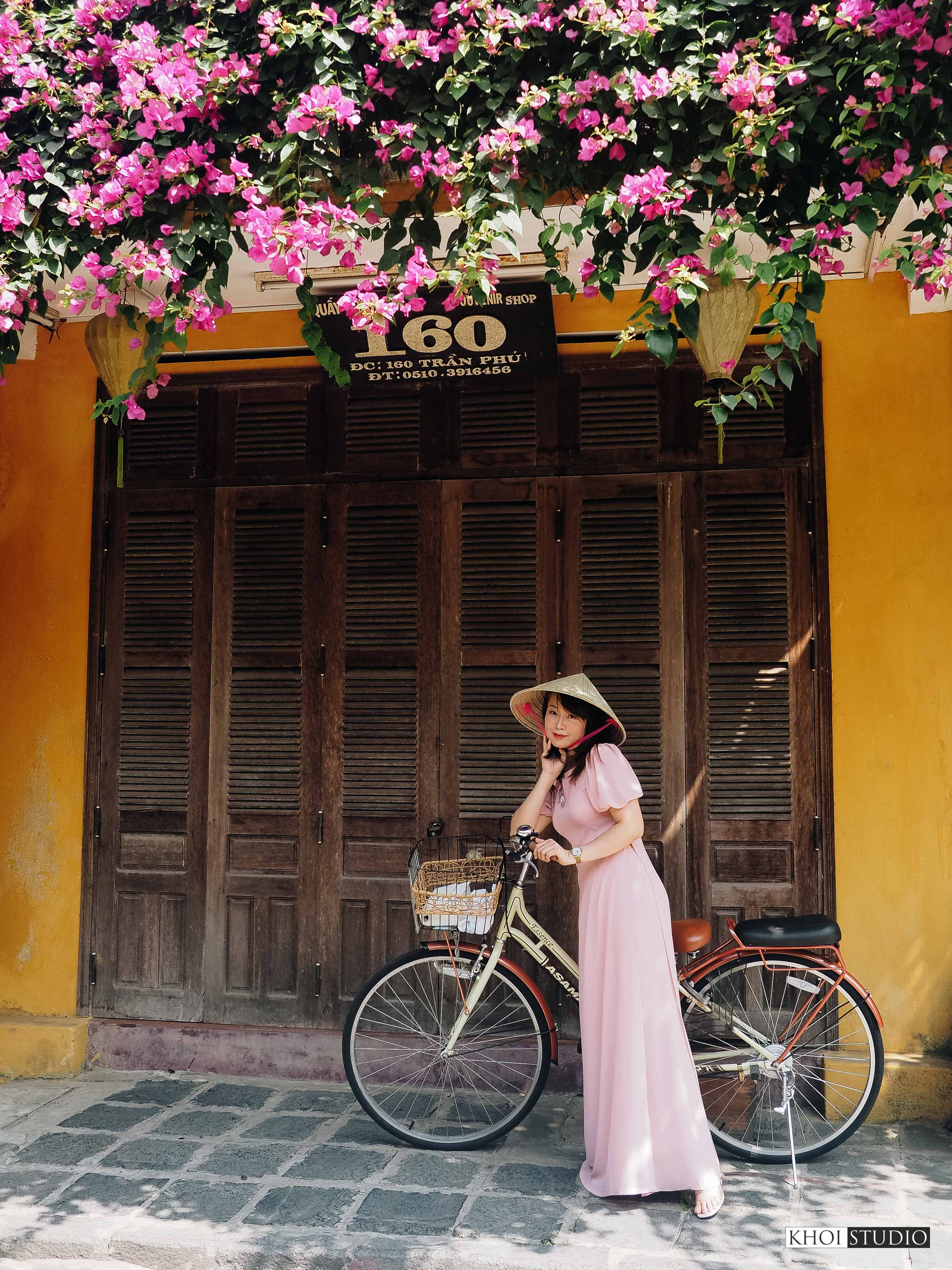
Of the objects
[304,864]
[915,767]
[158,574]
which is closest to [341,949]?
[304,864]

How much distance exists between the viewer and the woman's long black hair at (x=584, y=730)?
4.54 meters

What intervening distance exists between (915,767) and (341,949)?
3124mm

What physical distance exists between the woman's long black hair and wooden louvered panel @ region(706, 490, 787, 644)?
1.19 metres

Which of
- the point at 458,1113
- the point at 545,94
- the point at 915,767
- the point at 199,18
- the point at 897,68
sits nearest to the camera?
the point at 897,68

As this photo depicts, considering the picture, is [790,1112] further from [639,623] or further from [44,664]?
[44,664]

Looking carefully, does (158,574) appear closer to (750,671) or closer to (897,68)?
(750,671)

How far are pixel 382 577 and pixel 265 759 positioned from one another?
1203 mm

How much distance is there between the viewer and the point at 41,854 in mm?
5988

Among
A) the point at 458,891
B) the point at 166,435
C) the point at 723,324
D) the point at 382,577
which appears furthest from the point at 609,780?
the point at 166,435

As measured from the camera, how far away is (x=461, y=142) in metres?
3.95

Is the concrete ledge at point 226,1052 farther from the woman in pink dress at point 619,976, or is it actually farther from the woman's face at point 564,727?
the woman's face at point 564,727

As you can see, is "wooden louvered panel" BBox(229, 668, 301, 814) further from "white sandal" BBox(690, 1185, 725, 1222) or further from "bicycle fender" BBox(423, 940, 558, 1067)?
"white sandal" BBox(690, 1185, 725, 1222)

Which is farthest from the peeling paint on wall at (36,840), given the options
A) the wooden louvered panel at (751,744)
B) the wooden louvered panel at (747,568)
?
the wooden louvered panel at (747,568)

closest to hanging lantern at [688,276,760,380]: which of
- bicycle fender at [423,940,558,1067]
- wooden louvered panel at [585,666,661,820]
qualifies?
wooden louvered panel at [585,666,661,820]
